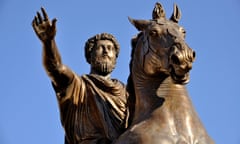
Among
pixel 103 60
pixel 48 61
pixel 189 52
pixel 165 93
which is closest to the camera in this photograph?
pixel 189 52

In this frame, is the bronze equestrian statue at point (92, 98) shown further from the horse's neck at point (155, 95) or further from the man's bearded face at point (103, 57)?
the horse's neck at point (155, 95)

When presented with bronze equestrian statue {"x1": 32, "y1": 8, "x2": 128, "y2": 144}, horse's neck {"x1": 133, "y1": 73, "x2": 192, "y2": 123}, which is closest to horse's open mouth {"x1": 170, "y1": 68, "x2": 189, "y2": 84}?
horse's neck {"x1": 133, "y1": 73, "x2": 192, "y2": 123}

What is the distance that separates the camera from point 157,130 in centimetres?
842

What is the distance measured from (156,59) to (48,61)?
137 cm

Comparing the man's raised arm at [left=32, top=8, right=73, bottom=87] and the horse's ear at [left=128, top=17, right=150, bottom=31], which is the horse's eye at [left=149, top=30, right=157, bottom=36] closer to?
the horse's ear at [left=128, top=17, right=150, bottom=31]

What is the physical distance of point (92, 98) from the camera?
997 centimetres

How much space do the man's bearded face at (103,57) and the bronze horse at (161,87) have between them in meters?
1.11

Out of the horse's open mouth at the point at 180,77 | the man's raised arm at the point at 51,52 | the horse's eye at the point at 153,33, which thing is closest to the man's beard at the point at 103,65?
the man's raised arm at the point at 51,52

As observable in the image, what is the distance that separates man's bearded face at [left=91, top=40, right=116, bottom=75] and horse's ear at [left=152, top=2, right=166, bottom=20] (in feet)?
4.12

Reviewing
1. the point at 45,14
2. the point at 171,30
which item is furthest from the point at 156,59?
the point at 45,14

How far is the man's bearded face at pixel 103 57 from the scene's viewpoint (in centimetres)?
1032

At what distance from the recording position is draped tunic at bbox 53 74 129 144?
9.81 m

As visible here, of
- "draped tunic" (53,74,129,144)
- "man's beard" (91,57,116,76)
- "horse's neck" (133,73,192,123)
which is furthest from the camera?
"man's beard" (91,57,116,76)

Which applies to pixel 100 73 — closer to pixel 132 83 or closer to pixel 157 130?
pixel 132 83
